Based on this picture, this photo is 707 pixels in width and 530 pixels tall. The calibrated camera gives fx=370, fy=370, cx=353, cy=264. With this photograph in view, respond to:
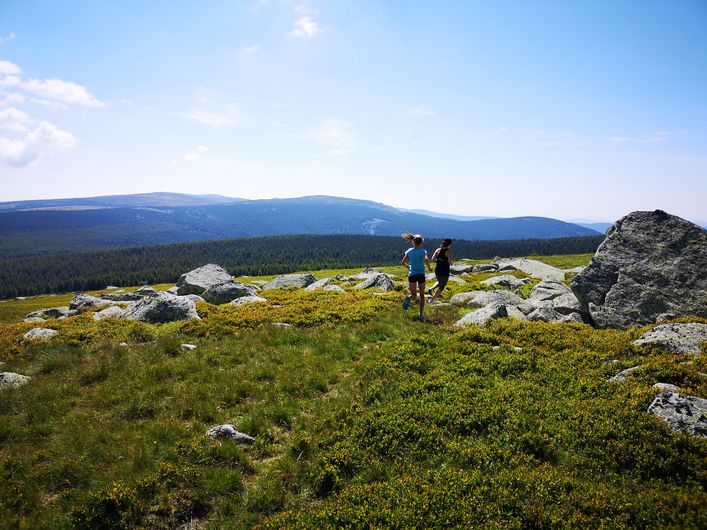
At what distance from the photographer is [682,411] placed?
27.4 feet

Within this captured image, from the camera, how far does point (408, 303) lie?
20625 millimetres

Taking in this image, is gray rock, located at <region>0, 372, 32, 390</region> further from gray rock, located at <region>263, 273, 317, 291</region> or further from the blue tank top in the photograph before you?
gray rock, located at <region>263, 273, 317, 291</region>

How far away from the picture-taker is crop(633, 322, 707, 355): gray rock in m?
12.0

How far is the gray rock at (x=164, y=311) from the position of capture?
2117 centimetres

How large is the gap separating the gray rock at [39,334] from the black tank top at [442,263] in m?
20.6

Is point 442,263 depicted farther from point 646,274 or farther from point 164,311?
point 164,311

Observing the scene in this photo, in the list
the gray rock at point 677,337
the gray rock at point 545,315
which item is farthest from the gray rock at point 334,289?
the gray rock at point 677,337

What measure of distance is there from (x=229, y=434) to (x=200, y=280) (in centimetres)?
3082

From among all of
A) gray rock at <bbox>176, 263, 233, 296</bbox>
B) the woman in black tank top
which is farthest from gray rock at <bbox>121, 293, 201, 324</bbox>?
the woman in black tank top

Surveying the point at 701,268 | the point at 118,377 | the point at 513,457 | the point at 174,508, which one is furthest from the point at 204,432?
the point at 701,268

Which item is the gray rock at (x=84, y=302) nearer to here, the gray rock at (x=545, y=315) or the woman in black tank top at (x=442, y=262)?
the woman in black tank top at (x=442, y=262)

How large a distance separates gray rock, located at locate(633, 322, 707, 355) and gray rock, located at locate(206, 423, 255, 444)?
13.1 m

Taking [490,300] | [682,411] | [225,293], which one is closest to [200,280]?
[225,293]

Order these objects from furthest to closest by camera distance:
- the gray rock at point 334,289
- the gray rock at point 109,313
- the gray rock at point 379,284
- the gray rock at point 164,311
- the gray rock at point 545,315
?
the gray rock at point 379,284, the gray rock at point 334,289, the gray rock at point 109,313, the gray rock at point 164,311, the gray rock at point 545,315
